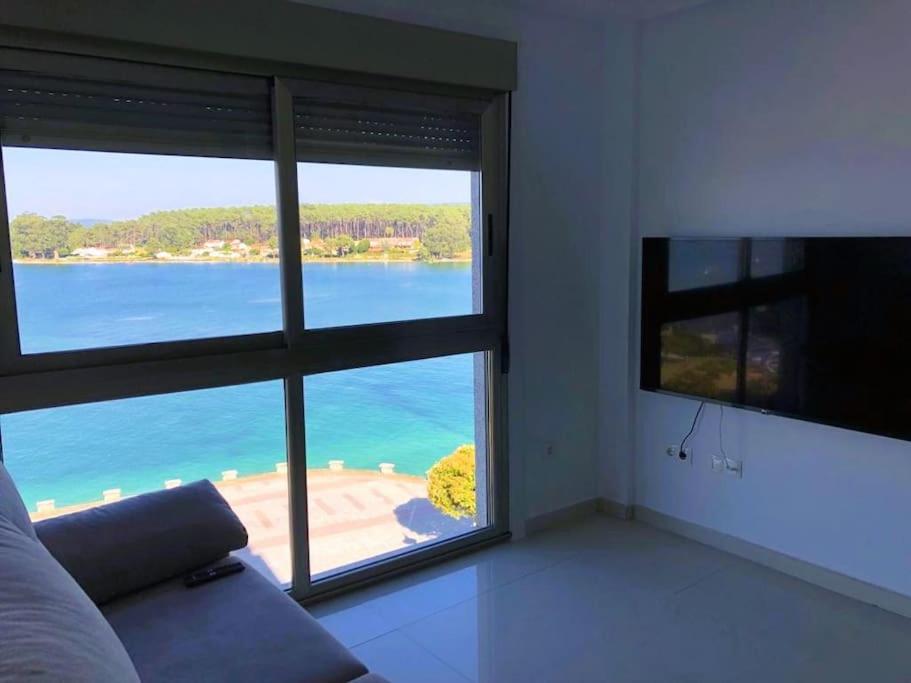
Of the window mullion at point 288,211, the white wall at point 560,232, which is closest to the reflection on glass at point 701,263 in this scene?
the white wall at point 560,232

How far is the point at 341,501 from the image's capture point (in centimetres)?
319

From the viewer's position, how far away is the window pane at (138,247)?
94.5 inches

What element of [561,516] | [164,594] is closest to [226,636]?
[164,594]

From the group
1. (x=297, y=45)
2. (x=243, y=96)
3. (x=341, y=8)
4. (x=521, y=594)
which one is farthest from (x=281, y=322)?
(x=521, y=594)

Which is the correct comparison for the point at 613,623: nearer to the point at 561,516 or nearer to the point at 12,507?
the point at 561,516

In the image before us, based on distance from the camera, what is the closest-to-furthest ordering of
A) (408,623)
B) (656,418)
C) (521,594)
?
(408,623) → (521,594) → (656,418)

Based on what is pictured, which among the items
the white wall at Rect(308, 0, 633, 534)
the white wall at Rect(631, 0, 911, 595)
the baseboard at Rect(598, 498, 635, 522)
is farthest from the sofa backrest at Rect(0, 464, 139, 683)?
the baseboard at Rect(598, 498, 635, 522)

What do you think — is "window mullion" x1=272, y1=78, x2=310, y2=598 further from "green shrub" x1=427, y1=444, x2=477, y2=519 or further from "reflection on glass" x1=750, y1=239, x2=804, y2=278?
"reflection on glass" x1=750, y1=239, x2=804, y2=278

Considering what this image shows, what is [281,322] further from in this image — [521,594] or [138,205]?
[521,594]

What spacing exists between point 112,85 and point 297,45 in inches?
26.4

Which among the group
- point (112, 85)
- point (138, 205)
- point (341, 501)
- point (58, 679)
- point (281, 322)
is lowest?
point (341, 501)

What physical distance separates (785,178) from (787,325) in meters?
0.65

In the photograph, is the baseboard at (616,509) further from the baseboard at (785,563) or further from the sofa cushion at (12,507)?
the sofa cushion at (12,507)

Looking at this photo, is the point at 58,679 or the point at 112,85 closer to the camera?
the point at 58,679
